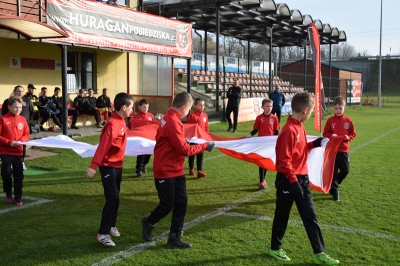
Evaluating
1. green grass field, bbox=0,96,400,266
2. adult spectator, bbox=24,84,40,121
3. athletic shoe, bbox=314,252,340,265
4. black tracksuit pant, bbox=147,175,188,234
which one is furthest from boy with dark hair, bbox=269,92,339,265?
adult spectator, bbox=24,84,40,121

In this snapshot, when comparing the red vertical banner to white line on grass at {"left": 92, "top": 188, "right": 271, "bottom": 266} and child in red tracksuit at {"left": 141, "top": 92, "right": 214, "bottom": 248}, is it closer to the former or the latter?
white line on grass at {"left": 92, "top": 188, "right": 271, "bottom": 266}

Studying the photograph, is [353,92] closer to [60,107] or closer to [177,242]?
[60,107]

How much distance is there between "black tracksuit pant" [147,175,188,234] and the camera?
16.0ft

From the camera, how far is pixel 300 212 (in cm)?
461

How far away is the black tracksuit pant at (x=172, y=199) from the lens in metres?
4.89

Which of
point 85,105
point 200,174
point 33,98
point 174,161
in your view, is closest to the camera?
point 174,161

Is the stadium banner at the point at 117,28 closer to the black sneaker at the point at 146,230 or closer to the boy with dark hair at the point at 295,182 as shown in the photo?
the black sneaker at the point at 146,230

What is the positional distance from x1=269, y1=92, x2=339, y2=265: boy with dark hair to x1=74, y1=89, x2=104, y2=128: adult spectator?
12853 mm

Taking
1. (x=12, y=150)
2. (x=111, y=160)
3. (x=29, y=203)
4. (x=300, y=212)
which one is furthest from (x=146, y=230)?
(x=12, y=150)

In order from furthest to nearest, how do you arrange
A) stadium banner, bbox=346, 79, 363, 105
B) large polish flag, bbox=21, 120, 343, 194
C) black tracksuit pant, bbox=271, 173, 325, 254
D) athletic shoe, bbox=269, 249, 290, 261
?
stadium banner, bbox=346, 79, 363, 105 < large polish flag, bbox=21, 120, 343, 194 < athletic shoe, bbox=269, 249, 290, 261 < black tracksuit pant, bbox=271, 173, 325, 254

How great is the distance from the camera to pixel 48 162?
1050 cm

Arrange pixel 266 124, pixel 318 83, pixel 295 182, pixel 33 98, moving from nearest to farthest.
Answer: pixel 295 182 → pixel 266 124 → pixel 318 83 → pixel 33 98

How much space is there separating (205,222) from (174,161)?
1500mm

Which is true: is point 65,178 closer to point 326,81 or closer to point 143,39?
point 143,39
